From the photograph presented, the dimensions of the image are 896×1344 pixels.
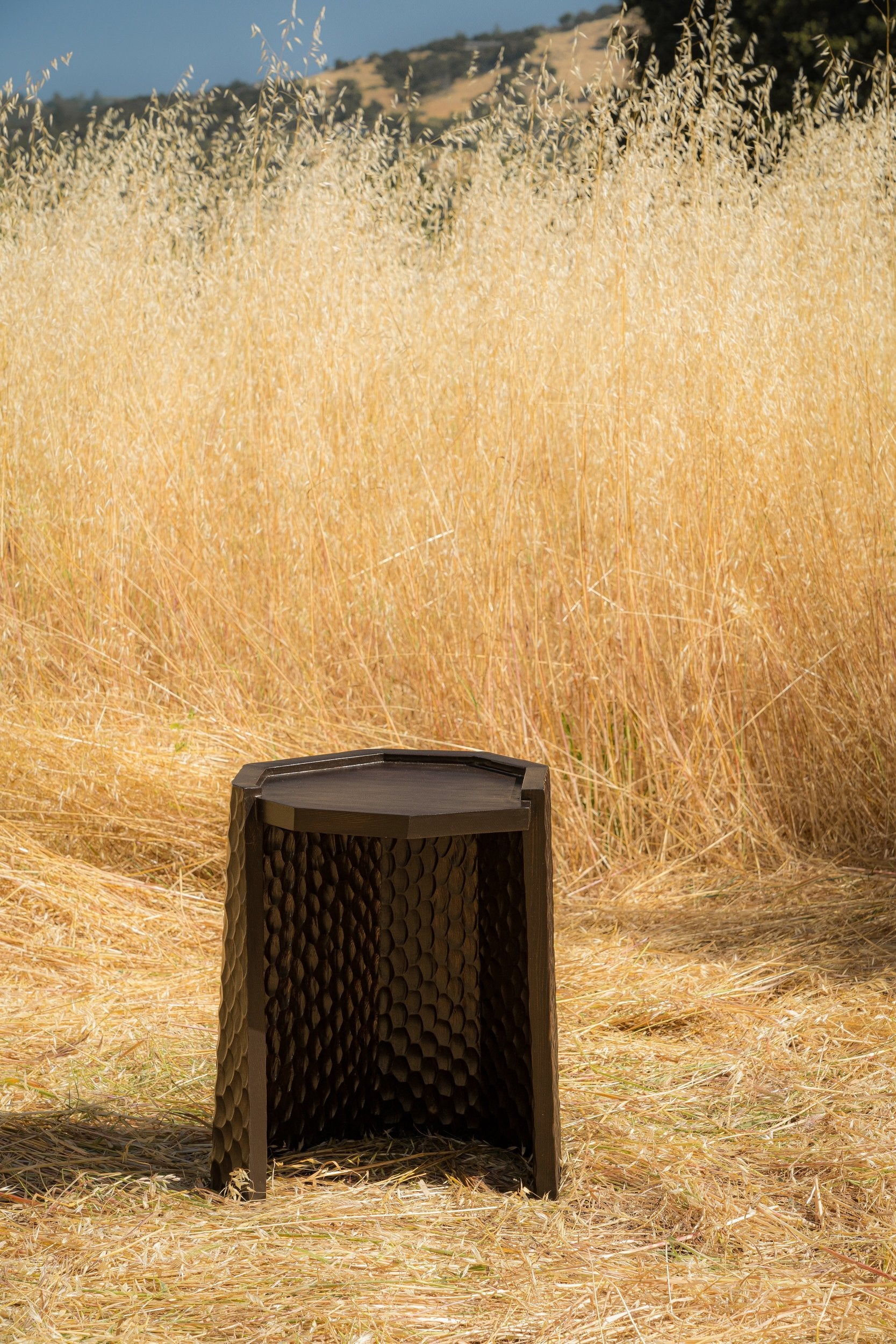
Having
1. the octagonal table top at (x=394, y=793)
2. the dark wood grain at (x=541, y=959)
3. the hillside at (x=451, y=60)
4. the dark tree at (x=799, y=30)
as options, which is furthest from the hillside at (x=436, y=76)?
the dark wood grain at (x=541, y=959)

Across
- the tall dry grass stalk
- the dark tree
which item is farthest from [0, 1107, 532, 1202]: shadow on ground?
the dark tree

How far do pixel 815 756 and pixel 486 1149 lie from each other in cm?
130

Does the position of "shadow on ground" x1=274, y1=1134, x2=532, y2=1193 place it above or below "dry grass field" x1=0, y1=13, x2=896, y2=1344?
below

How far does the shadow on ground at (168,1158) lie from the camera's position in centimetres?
126

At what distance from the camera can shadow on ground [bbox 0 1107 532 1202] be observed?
126cm

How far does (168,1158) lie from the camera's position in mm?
1321

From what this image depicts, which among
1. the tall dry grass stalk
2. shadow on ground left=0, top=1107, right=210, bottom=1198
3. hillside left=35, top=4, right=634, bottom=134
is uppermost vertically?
hillside left=35, top=4, right=634, bottom=134

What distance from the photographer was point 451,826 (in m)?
1.13

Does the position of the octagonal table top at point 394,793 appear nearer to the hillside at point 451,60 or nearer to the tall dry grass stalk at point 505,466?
the tall dry grass stalk at point 505,466

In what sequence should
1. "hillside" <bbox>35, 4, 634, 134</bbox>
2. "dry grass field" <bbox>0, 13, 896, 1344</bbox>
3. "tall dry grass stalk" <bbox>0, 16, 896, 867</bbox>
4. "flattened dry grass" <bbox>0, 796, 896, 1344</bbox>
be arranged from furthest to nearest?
"hillside" <bbox>35, 4, 634, 134</bbox> → "tall dry grass stalk" <bbox>0, 16, 896, 867</bbox> → "dry grass field" <bbox>0, 13, 896, 1344</bbox> → "flattened dry grass" <bbox>0, 796, 896, 1344</bbox>

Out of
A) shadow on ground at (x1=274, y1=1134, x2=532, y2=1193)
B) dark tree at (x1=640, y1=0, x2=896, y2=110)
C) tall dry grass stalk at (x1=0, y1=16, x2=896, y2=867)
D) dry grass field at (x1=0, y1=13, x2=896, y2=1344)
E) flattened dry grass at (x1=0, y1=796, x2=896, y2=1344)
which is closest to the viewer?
flattened dry grass at (x1=0, y1=796, x2=896, y2=1344)

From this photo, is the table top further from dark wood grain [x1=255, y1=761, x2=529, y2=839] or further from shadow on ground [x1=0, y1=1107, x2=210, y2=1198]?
shadow on ground [x1=0, y1=1107, x2=210, y2=1198]

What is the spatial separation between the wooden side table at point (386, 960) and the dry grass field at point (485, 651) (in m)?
0.06

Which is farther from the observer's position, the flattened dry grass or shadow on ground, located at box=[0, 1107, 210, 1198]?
shadow on ground, located at box=[0, 1107, 210, 1198]
